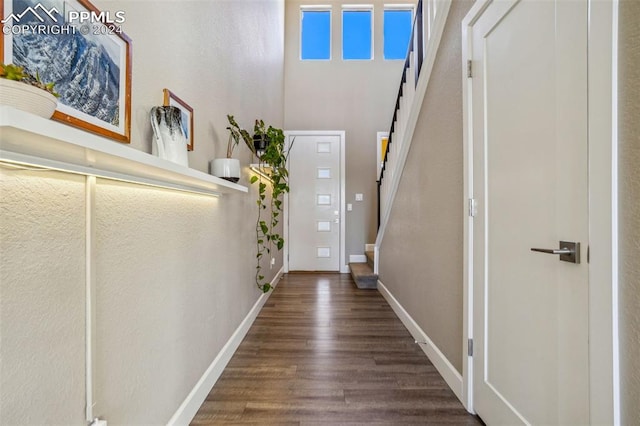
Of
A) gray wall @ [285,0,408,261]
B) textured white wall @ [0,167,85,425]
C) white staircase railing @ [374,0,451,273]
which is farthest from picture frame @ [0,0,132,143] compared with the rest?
gray wall @ [285,0,408,261]

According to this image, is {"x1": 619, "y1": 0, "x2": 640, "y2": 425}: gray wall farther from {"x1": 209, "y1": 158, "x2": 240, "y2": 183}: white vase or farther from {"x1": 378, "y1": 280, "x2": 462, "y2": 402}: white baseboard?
{"x1": 209, "y1": 158, "x2": 240, "y2": 183}: white vase

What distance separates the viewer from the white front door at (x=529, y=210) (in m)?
0.97

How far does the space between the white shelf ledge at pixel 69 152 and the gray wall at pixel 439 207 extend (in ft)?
4.83

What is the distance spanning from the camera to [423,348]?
2178mm

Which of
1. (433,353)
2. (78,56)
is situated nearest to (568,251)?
(433,353)

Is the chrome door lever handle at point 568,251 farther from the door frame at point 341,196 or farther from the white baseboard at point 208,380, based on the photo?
the door frame at point 341,196

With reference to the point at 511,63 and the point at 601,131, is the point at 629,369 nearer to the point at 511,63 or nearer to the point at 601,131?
the point at 601,131

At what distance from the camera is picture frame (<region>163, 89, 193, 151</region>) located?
1241 millimetres

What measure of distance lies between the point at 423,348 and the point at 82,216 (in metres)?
2.13

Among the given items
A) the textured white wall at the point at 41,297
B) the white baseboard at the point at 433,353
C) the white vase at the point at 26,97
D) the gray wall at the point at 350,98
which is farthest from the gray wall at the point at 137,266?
the gray wall at the point at 350,98

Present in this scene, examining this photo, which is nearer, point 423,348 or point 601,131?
point 601,131

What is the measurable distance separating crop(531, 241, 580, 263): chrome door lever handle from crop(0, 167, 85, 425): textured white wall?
1427mm

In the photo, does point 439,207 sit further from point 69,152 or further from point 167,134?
point 69,152

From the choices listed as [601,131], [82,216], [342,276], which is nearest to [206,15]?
[82,216]
